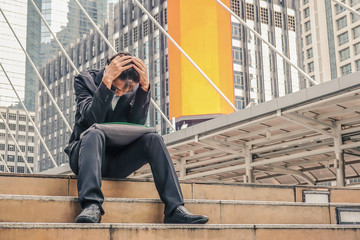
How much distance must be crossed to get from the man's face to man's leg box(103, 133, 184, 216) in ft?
1.21

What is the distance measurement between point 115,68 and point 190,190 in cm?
122

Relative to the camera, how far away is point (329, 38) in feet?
248

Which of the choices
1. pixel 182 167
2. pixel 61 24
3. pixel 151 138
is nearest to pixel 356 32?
pixel 182 167

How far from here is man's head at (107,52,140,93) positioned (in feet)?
12.4

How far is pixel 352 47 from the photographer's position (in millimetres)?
70125

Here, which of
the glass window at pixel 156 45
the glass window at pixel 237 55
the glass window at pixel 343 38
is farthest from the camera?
the glass window at pixel 343 38

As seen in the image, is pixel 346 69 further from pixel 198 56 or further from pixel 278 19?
pixel 198 56

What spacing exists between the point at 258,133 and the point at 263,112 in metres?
1.51

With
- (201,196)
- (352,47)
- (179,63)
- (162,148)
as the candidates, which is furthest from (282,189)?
(352,47)

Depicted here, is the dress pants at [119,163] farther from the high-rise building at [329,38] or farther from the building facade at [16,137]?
the building facade at [16,137]

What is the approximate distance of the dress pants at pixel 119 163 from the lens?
3.34 m

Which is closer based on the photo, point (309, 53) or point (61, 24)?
point (309, 53)

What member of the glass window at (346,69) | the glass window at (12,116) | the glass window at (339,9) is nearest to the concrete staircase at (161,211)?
the glass window at (346,69)

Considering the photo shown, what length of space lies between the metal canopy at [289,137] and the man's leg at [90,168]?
5270 mm
